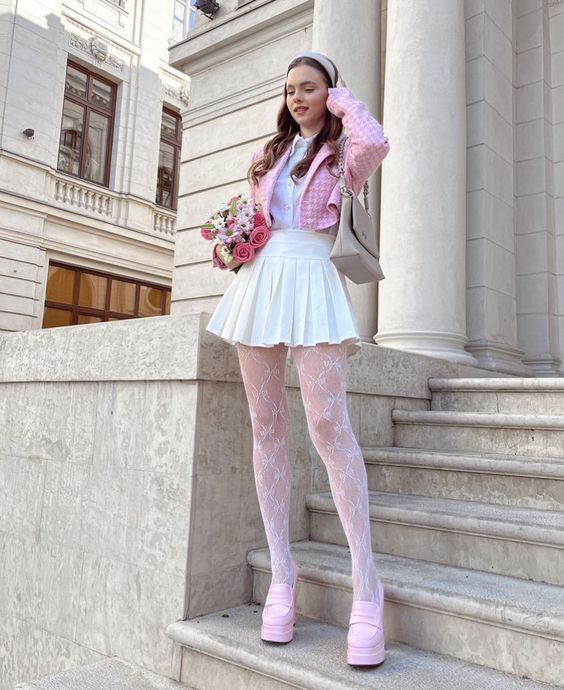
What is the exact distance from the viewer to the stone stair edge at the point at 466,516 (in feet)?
7.91

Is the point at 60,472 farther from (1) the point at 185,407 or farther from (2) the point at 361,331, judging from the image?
(2) the point at 361,331

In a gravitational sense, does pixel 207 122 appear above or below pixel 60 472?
above

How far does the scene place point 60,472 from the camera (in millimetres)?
3193

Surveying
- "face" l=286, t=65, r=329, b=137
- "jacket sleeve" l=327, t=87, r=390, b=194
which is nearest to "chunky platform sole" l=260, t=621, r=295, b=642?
"jacket sleeve" l=327, t=87, r=390, b=194

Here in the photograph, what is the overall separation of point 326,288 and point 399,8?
4.35 metres

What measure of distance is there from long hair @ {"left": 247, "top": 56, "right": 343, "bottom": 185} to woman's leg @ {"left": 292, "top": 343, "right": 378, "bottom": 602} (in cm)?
71

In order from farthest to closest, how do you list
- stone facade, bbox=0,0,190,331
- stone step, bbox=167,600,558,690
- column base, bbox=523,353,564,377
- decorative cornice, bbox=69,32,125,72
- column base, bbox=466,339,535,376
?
decorative cornice, bbox=69,32,125,72 → stone facade, bbox=0,0,190,331 → column base, bbox=523,353,564,377 → column base, bbox=466,339,535,376 → stone step, bbox=167,600,558,690

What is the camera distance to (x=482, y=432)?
11.7ft

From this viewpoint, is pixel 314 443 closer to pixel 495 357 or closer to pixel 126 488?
pixel 126 488

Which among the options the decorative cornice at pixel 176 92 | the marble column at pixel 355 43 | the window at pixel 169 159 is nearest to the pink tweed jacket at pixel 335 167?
the marble column at pixel 355 43

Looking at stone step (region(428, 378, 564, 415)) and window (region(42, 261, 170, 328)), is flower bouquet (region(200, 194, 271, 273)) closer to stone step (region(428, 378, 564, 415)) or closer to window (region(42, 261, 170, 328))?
stone step (region(428, 378, 564, 415))

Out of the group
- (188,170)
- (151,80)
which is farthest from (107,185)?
(188,170)

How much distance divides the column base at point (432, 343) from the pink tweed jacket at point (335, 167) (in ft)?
8.74

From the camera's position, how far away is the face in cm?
231
